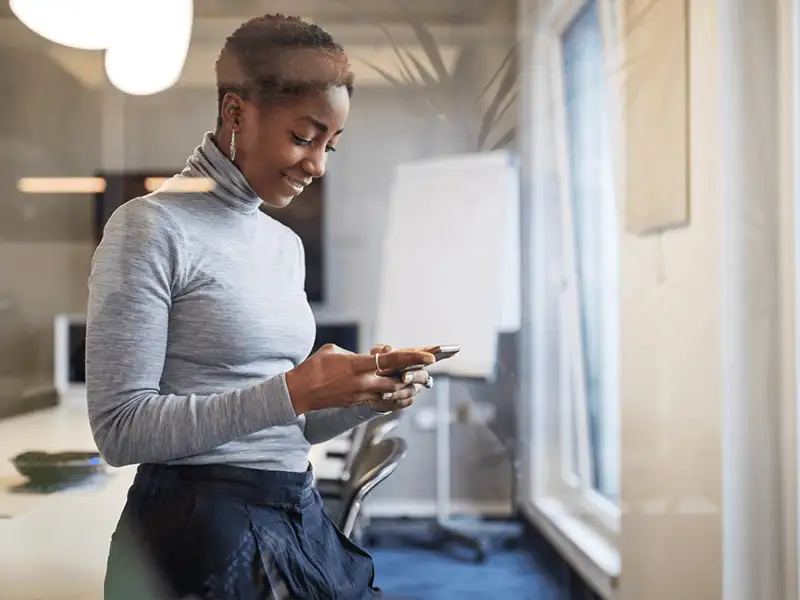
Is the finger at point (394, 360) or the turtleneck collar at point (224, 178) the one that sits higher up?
the turtleneck collar at point (224, 178)

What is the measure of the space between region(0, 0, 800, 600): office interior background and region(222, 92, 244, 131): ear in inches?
1.5

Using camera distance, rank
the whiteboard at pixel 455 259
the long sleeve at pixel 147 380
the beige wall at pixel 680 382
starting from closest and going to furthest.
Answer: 1. the long sleeve at pixel 147 380
2. the whiteboard at pixel 455 259
3. the beige wall at pixel 680 382

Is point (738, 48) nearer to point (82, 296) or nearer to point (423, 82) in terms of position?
point (423, 82)

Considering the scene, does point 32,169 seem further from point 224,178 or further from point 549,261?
point 549,261

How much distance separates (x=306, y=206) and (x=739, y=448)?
2.18 feet

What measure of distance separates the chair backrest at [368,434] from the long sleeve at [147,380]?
185 millimetres

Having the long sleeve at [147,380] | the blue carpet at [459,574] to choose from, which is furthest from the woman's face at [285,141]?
the blue carpet at [459,574]

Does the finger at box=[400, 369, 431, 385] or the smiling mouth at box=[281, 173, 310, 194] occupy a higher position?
the smiling mouth at box=[281, 173, 310, 194]

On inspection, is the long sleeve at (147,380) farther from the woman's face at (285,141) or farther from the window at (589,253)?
the window at (589,253)

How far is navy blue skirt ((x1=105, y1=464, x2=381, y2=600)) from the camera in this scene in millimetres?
709

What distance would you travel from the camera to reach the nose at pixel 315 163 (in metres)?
0.73

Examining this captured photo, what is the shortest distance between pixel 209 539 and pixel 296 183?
0.37 meters

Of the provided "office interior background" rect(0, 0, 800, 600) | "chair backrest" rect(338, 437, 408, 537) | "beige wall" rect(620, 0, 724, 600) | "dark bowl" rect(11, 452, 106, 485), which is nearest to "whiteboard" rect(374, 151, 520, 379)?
"office interior background" rect(0, 0, 800, 600)

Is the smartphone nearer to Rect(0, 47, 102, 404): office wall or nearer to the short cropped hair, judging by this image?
the short cropped hair
